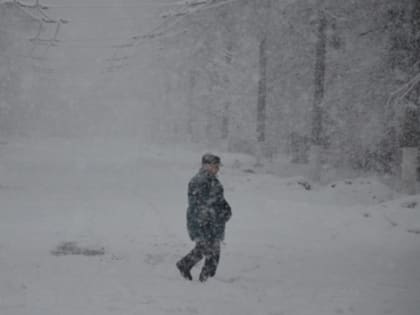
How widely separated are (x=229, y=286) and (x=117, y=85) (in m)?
102

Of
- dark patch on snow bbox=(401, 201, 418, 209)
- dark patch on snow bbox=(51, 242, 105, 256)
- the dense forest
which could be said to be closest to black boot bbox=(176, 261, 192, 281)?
dark patch on snow bbox=(51, 242, 105, 256)

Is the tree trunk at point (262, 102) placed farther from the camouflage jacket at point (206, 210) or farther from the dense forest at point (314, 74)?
the camouflage jacket at point (206, 210)

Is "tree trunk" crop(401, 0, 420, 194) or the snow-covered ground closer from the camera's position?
the snow-covered ground

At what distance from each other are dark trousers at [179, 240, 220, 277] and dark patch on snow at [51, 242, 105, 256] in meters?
2.26

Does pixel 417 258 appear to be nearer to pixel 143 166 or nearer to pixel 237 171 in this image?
pixel 237 171

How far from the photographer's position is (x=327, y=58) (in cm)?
2305

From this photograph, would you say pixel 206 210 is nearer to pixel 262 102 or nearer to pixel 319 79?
pixel 319 79

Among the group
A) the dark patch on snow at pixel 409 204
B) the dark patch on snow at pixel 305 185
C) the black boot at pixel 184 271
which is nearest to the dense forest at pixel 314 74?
the dark patch on snow at pixel 305 185

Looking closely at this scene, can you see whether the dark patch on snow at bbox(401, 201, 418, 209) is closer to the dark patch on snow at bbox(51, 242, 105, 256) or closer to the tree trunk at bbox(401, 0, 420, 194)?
the tree trunk at bbox(401, 0, 420, 194)

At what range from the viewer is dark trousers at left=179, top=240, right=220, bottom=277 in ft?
22.6

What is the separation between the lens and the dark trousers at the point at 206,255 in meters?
6.89

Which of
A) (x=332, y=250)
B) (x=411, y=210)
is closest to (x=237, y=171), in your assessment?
(x=411, y=210)

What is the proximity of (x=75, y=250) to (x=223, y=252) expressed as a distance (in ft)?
8.63

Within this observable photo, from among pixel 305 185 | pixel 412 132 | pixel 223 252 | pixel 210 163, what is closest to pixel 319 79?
pixel 305 185
